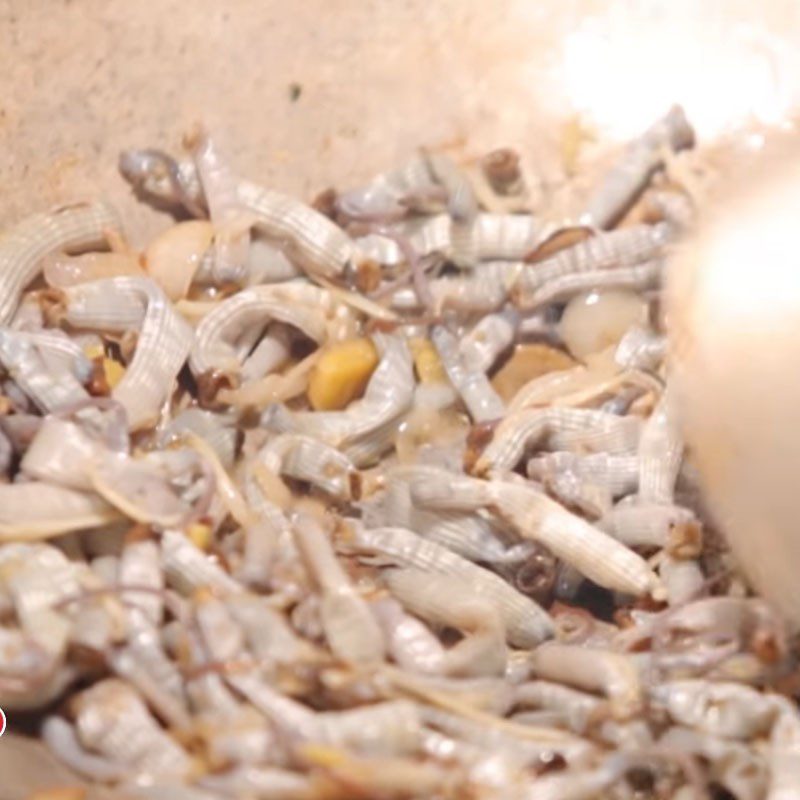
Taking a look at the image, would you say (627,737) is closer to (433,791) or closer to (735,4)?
(433,791)

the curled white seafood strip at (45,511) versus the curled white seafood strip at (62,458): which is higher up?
the curled white seafood strip at (62,458)

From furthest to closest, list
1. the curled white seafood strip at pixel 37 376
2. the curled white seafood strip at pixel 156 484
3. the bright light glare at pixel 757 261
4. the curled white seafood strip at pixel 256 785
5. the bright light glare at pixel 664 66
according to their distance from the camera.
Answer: the bright light glare at pixel 664 66 → the curled white seafood strip at pixel 37 376 → the curled white seafood strip at pixel 156 484 → the bright light glare at pixel 757 261 → the curled white seafood strip at pixel 256 785

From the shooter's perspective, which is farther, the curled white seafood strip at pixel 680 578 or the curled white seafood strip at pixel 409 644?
the curled white seafood strip at pixel 680 578

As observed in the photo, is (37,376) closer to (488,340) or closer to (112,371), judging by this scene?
(112,371)

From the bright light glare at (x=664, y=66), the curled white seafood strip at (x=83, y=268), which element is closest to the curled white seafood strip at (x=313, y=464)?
the curled white seafood strip at (x=83, y=268)

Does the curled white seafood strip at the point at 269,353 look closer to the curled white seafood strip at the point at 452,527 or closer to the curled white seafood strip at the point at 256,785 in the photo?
the curled white seafood strip at the point at 452,527

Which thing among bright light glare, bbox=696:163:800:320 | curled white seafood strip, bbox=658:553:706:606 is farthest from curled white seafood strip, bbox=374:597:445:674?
bright light glare, bbox=696:163:800:320

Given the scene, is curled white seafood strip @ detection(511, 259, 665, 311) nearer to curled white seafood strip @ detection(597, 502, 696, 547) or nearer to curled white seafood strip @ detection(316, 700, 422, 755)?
curled white seafood strip @ detection(597, 502, 696, 547)

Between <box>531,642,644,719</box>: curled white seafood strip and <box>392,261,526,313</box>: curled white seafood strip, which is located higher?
<box>392,261,526,313</box>: curled white seafood strip

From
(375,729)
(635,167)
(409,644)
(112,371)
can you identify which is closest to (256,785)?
(375,729)
